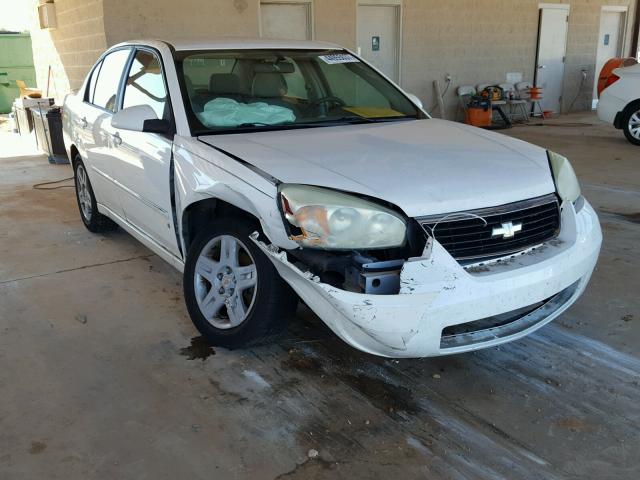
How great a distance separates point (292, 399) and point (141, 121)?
1.69m

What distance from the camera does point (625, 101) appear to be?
9.56m

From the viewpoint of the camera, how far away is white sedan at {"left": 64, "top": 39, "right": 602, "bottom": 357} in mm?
2402

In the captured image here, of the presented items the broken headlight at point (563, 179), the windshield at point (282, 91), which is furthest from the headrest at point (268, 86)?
the broken headlight at point (563, 179)

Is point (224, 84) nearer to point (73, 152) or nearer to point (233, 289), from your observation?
point (233, 289)

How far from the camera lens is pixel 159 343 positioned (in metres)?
3.28

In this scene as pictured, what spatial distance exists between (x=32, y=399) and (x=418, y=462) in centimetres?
176

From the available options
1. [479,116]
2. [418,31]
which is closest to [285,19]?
[418,31]

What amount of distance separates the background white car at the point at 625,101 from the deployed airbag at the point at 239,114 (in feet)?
26.0

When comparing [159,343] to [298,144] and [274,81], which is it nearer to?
[298,144]

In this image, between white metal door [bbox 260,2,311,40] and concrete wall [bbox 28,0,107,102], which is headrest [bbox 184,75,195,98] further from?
white metal door [bbox 260,2,311,40]

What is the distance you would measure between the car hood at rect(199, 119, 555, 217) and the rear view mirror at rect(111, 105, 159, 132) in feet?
1.29

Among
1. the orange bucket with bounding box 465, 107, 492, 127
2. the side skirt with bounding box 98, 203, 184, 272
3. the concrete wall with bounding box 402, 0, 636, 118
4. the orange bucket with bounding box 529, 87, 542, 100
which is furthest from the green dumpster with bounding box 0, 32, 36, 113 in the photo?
the side skirt with bounding box 98, 203, 184, 272

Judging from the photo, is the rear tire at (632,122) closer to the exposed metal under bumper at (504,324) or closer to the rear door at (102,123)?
the exposed metal under bumper at (504,324)

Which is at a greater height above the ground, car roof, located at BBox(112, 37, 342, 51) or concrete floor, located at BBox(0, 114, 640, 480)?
car roof, located at BBox(112, 37, 342, 51)
